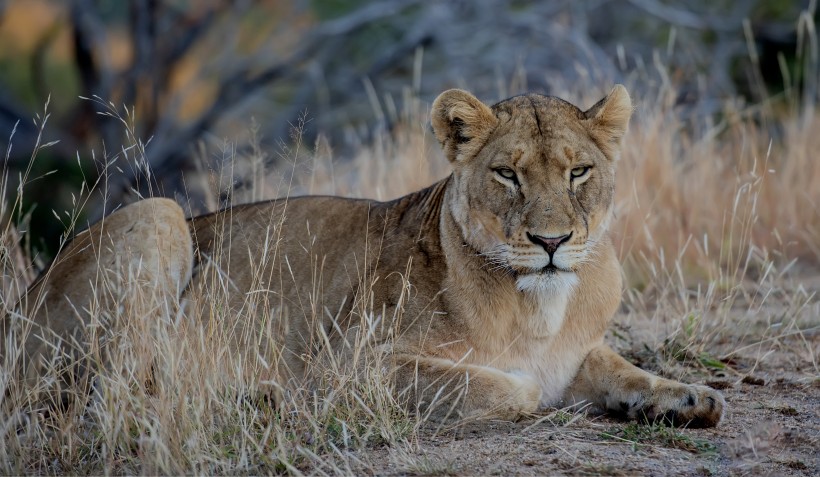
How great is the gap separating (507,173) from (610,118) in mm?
482

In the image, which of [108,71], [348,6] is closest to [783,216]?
[108,71]

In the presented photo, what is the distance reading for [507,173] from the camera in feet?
12.6

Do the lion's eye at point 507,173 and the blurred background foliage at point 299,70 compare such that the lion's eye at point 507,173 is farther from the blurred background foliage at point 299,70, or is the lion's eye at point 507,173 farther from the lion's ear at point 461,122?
the blurred background foliage at point 299,70

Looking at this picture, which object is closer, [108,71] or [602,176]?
Result: [602,176]

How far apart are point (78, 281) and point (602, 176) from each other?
2.05 meters

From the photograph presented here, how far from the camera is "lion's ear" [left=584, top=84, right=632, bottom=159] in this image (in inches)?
158

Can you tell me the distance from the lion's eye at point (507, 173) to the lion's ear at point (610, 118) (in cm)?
38

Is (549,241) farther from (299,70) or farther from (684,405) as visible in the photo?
(299,70)

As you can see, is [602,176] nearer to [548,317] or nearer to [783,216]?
[548,317]

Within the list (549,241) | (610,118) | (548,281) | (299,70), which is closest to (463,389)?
(548,281)

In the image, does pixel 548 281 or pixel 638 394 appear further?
pixel 638 394

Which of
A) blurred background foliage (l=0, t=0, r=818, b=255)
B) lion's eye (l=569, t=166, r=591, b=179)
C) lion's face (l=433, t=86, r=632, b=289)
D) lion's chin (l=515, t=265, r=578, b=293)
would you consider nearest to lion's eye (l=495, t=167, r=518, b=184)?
lion's face (l=433, t=86, r=632, b=289)

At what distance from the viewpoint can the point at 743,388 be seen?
433 centimetres

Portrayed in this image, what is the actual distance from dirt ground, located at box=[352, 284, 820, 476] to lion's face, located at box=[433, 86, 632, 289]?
0.51 metres
